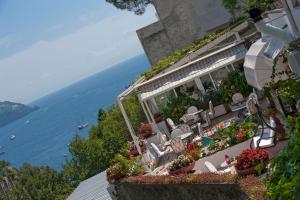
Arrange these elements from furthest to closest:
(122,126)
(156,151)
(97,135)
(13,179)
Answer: (13,179) → (97,135) → (122,126) → (156,151)

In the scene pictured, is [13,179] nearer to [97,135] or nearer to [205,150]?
[97,135]

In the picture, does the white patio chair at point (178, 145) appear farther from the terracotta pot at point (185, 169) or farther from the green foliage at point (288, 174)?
the green foliage at point (288, 174)

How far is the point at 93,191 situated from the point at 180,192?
960cm


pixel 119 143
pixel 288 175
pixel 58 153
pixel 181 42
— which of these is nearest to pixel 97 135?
pixel 119 143

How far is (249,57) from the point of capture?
14.9 m

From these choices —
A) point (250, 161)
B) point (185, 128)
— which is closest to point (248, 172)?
point (250, 161)

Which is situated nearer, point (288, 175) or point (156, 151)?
point (288, 175)

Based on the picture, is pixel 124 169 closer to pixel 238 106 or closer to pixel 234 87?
pixel 238 106

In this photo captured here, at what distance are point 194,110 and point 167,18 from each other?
69.6ft

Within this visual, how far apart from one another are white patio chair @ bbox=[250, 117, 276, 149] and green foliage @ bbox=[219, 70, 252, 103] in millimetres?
8321

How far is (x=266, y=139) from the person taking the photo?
1243 centimetres

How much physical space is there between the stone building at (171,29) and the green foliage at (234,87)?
65.6ft

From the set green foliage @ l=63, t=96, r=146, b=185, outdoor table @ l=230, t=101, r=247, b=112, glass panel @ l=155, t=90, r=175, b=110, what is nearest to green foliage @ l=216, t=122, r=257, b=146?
outdoor table @ l=230, t=101, r=247, b=112

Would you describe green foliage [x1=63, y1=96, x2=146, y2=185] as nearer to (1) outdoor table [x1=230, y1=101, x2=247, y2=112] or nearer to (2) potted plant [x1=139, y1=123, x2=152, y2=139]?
(2) potted plant [x1=139, y1=123, x2=152, y2=139]
